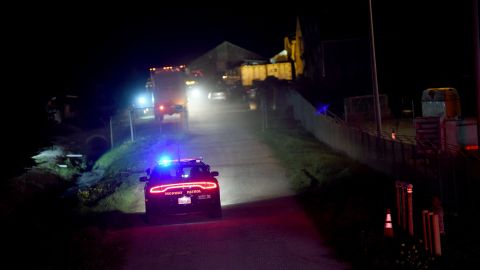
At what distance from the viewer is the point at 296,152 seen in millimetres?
29500

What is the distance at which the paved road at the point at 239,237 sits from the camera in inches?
445

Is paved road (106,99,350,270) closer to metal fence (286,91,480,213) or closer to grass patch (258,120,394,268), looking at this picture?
grass patch (258,120,394,268)

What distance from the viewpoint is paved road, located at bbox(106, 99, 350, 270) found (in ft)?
37.1

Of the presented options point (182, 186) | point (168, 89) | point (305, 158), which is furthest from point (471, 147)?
point (168, 89)

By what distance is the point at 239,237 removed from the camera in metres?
13.3

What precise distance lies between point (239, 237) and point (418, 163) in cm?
804

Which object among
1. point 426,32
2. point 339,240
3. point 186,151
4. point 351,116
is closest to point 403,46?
point 426,32

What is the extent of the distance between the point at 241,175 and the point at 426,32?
31.0 m

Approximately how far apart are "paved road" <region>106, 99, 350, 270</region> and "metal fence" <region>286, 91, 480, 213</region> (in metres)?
3.42

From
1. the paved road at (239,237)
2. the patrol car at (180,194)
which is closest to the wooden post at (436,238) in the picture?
the paved road at (239,237)

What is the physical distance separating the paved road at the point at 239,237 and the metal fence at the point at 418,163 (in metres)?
3.42

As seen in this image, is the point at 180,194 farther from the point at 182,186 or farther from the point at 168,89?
the point at 168,89

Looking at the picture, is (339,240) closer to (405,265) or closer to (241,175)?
(405,265)

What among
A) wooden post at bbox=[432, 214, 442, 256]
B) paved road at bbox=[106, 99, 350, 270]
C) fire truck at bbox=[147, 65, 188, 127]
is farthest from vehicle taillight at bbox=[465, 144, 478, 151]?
fire truck at bbox=[147, 65, 188, 127]
